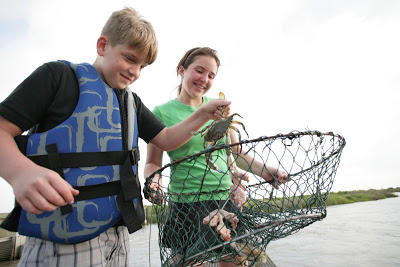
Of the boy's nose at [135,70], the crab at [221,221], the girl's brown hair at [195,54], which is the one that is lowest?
the crab at [221,221]

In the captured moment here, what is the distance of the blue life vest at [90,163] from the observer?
140 centimetres

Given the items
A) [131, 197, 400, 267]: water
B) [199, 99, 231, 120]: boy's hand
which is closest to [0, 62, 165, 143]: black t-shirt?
[199, 99, 231, 120]: boy's hand

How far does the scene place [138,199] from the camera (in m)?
1.72

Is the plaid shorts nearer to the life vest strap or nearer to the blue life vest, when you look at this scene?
the blue life vest

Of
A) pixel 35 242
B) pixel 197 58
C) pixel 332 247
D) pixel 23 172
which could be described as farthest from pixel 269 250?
pixel 23 172

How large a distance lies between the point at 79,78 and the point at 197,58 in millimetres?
1213

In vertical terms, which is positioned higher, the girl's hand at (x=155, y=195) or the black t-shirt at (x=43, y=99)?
the black t-shirt at (x=43, y=99)

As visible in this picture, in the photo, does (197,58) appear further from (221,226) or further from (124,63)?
(221,226)

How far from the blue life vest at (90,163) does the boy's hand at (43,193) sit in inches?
19.6

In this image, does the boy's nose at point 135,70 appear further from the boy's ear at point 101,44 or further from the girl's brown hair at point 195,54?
the girl's brown hair at point 195,54

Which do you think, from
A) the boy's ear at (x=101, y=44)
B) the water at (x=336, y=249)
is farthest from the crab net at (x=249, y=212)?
the water at (x=336, y=249)

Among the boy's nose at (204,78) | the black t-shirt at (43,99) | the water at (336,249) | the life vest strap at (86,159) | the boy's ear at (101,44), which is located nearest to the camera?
the black t-shirt at (43,99)

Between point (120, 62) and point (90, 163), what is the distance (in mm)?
585

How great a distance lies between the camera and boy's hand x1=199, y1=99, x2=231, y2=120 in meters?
1.90
